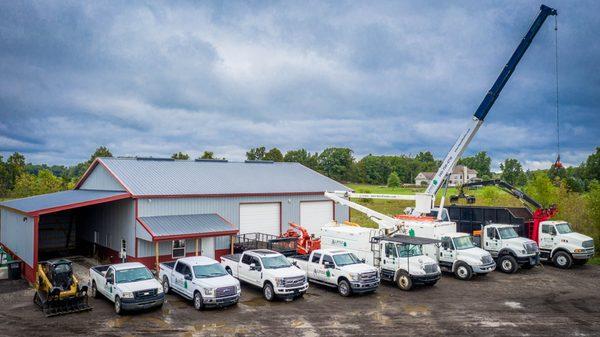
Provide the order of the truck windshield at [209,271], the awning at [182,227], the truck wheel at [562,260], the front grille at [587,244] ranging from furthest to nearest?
the truck wheel at [562,260]
the front grille at [587,244]
the awning at [182,227]
the truck windshield at [209,271]

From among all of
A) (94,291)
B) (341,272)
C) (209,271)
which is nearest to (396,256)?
(341,272)

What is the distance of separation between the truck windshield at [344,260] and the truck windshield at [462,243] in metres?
6.62

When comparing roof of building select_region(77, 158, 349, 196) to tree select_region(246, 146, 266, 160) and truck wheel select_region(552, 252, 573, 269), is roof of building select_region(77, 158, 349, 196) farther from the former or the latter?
tree select_region(246, 146, 266, 160)

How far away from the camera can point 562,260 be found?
26250 mm

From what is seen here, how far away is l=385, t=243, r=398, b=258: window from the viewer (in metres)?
21.7

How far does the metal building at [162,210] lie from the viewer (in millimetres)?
25516

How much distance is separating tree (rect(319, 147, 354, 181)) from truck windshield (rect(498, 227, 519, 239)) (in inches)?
3745

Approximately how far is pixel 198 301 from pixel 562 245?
2187 centimetres

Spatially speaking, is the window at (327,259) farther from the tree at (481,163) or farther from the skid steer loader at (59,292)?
the tree at (481,163)

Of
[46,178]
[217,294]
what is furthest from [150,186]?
[46,178]

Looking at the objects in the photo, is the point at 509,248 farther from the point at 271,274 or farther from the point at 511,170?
the point at 511,170

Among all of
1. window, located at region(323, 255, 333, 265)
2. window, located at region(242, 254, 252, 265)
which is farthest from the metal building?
window, located at region(323, 255, 333, 265)

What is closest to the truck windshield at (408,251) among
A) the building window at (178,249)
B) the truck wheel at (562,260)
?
the truck wheel at (562,260)

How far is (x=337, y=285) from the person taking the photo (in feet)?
66.0
